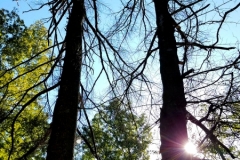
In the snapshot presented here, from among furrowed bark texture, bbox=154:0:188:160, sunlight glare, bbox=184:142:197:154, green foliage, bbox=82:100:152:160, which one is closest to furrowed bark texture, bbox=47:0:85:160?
green foliage, bbox=82:100:152:160

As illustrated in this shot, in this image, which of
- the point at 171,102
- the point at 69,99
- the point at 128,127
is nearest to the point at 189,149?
the point at 171,102

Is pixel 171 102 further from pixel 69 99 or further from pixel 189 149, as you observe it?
pixel 69 99

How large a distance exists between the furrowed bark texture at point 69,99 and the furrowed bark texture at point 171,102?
3.50 feet

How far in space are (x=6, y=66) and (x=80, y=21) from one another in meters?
7.61

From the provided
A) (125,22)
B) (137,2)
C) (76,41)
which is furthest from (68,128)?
(137,2)

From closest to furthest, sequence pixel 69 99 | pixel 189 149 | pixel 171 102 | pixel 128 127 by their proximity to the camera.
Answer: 1. pixel 189 149
2. pixel 171 102
3. pixel 69 99
4. pixel 128 127

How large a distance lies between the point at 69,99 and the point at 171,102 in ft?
→ 4.25

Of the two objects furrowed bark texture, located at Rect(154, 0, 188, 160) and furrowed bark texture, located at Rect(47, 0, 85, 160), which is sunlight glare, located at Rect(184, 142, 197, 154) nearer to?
furrowed bark texture, located at Rect(154, 0, 188, 160)

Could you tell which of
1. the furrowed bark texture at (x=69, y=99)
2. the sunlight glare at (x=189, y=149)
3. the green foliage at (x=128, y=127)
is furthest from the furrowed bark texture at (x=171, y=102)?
the furrowed bark texture at (x=69, y=99)

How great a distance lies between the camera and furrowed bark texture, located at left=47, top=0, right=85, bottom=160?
105 inches

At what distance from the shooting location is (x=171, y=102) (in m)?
2.09

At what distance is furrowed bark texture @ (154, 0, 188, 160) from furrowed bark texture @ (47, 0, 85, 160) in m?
1.07

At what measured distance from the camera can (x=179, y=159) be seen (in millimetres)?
1866

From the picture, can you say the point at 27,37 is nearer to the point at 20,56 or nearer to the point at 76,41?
the point at 20,56
